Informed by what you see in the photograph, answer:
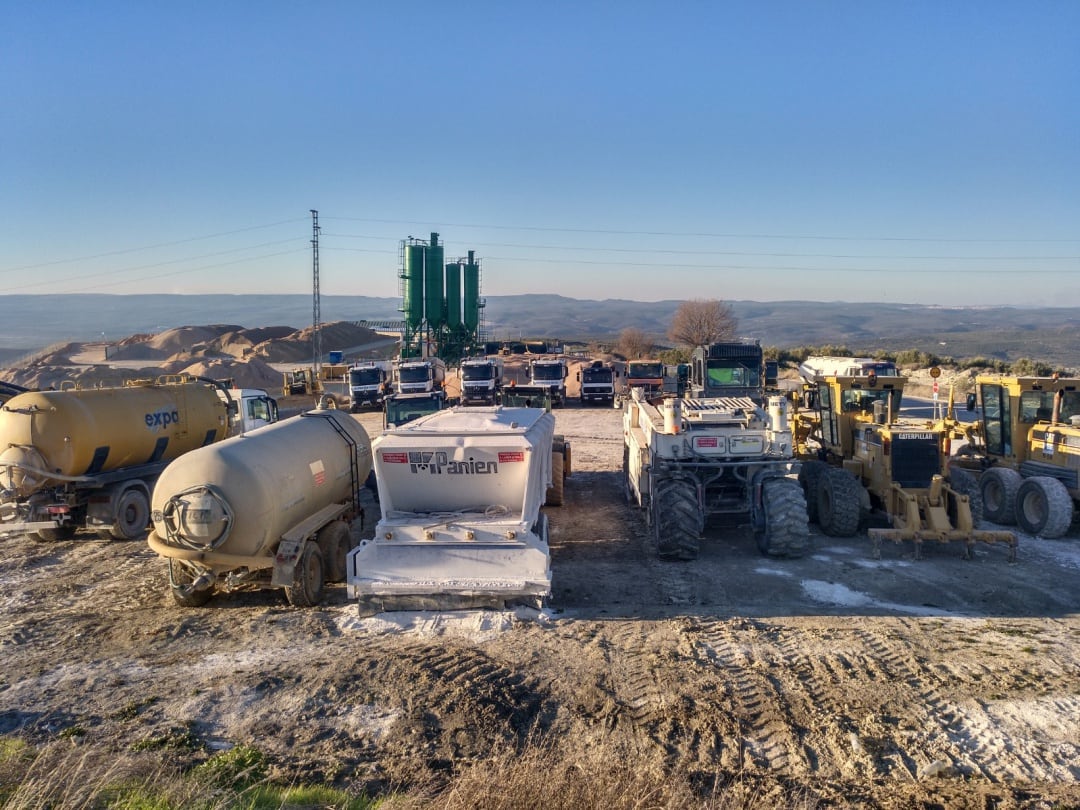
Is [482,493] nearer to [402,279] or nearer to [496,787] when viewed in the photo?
[496,787]

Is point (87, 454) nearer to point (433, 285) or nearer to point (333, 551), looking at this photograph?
point (333, 551)

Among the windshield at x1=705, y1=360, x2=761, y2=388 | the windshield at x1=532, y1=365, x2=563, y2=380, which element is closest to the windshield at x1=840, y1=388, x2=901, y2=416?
the windshield at x1=705, y1=360, x2=761, y2=388

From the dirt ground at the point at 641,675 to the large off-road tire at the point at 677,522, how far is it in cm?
27

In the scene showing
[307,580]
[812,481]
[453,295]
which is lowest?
[307,580]

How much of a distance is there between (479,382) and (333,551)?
2252 cm

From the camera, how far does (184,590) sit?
31.0ft

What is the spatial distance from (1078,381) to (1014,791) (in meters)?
9.66

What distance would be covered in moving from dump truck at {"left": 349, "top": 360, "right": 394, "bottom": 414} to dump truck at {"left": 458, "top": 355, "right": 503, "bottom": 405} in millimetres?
3164

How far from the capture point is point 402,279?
46938mm

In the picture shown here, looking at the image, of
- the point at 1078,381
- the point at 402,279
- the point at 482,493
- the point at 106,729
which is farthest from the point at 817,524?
the point at 402,279

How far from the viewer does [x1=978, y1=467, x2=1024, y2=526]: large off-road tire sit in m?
12.7

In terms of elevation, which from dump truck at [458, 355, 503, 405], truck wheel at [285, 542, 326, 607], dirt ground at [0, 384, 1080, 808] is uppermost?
dump truck at [458, 355, 503, 405]

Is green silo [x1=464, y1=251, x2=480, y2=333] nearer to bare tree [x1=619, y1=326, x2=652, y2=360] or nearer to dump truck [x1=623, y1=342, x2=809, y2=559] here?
bare tree [x1=619, y1=326, x2=652, y2=360]

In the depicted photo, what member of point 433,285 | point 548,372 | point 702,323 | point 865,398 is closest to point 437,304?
point 433,285
